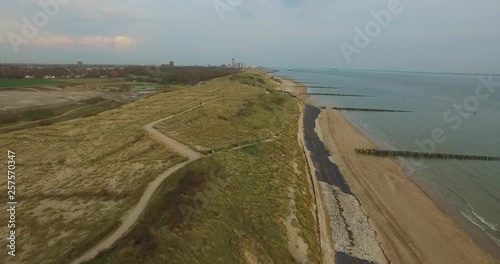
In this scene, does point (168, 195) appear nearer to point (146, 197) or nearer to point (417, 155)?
point (146, 197)

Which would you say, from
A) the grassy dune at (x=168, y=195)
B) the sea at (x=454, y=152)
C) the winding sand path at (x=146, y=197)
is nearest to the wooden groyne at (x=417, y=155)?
the sea at (x=454, y=152)

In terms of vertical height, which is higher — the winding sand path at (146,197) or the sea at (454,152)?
the winding sand path at (146,197)

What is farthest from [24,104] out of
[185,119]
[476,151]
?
[476,151]

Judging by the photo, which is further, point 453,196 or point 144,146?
point 144,146

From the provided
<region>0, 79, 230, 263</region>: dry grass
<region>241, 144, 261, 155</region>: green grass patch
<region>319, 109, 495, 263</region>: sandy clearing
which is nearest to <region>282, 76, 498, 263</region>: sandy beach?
<region>319, 109, 495, 263</region>: sandy clearing

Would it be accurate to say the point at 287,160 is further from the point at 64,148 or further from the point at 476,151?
the point at 476,151

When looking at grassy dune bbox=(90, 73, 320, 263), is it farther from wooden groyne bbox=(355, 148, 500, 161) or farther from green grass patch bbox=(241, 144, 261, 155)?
wooden groyne bbox=(355, 148, 500, 161)

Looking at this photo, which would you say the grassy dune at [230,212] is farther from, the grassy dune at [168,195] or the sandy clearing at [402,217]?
the sandy clearing at [402,217]
